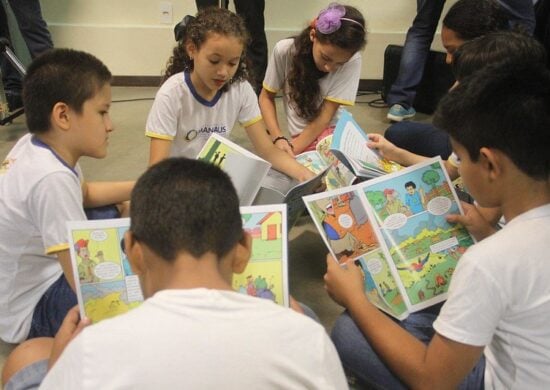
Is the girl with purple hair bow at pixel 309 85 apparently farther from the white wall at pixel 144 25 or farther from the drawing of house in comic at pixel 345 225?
the white wall at pixel 144 25

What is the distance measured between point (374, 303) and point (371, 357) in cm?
12

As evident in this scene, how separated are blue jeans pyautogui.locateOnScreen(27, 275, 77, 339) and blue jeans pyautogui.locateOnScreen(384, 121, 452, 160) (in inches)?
50.0

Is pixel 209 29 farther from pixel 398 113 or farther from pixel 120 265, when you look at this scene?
A: pixel 398 113

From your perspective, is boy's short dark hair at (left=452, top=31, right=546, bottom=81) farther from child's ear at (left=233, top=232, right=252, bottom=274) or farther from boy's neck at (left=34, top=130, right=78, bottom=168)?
boy's neck at (left=34, top=130, right=78, bottom=168)

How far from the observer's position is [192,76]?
155cm

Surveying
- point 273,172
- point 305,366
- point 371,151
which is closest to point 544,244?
point 305,366

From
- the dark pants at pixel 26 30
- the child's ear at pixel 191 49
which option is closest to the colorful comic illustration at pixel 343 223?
the child's ear at pixel 191 49

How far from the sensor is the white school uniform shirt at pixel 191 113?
59.7 inches

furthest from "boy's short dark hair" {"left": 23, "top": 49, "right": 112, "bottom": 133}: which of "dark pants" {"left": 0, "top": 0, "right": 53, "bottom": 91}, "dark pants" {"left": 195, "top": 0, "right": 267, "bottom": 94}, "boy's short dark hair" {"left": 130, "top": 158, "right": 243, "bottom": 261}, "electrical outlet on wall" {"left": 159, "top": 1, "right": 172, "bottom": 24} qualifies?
"electrical outlet on wall" {"left": 159, "top": 1, "right": 172, "bottom": 24}

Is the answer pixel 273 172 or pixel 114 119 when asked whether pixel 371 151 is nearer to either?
pixel 273 172

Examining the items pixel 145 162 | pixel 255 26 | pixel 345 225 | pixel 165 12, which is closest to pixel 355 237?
pixel 345 225

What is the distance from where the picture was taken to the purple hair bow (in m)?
1.64

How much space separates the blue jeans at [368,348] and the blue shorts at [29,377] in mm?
586

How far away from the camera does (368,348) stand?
3.39ft
